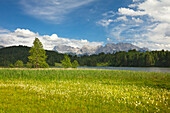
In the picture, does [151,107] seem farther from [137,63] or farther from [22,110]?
[137,63]

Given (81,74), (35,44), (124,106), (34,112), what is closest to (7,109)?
(34,112)

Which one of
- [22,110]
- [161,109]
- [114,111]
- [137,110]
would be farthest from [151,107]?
[22,110]

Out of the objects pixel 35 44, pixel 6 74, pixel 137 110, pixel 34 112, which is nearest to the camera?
pixel 34 112

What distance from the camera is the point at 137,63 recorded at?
191125 mm

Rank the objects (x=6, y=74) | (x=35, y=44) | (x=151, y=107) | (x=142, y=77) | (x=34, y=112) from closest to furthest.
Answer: (x=34, y=112) → (x=151, y=107) → (x=6, y=74) → (x=142, y=77) → (x=35, y=44)

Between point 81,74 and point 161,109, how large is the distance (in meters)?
27.0

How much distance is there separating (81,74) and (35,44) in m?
35.3

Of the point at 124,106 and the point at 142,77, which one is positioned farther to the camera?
the point at 142,77

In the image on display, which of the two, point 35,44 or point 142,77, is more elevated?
point 35,44

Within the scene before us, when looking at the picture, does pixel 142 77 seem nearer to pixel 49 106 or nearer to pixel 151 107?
pixel 151 107

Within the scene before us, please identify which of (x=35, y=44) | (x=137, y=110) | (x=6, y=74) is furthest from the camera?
(x=35, y=44)

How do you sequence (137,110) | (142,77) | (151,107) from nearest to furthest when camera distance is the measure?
(137,110) → (151,107) → (142,77)

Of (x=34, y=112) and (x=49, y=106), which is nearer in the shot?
(x=34, y=112)

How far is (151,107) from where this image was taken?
34.3 feet
